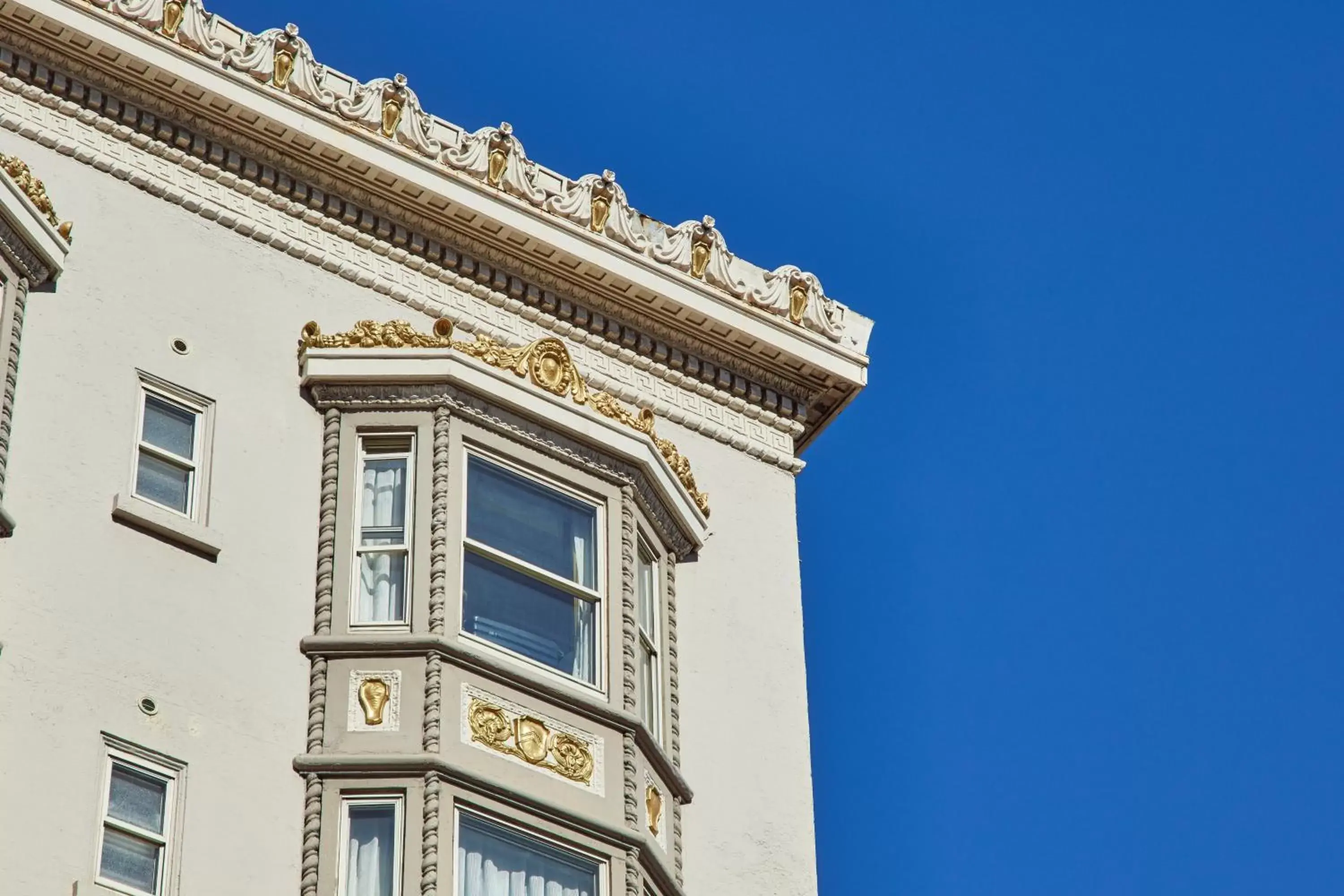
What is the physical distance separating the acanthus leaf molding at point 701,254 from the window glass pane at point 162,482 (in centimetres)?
600

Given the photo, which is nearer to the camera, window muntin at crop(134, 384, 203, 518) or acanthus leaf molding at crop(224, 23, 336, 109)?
window muntin at crop(134, 384, 203, 518)

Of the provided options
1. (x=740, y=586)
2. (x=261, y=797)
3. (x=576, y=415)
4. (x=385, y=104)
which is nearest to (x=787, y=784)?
(x=740, y=586)

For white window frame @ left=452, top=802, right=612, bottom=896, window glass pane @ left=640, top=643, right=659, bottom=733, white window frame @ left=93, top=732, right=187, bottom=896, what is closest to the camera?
white window frame @ left=93, top=732, right=187, bottom=896

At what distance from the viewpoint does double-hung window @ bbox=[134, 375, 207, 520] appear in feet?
78.1

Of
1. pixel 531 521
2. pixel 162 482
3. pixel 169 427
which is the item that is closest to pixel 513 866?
pixel 531 521

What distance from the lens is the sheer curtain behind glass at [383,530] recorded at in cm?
2422

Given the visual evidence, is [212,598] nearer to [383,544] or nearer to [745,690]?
[383,544]

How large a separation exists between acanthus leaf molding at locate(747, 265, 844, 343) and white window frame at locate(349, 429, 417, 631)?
496 cm

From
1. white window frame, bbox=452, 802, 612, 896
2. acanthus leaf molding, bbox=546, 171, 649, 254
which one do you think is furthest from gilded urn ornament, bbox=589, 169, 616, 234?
white window frame, bbox=452, 802, 612, 896

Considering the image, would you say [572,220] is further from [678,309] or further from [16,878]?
[16,878]

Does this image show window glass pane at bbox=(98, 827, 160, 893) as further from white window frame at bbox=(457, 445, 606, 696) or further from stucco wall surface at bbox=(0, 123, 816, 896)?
white window frame at bbox=(457, 445, 606, 696)

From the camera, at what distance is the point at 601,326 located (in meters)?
27.8

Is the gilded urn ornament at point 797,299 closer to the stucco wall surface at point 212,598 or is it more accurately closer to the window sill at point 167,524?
the stucco wall surface at point 212,598

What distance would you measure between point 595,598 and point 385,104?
206 inches
